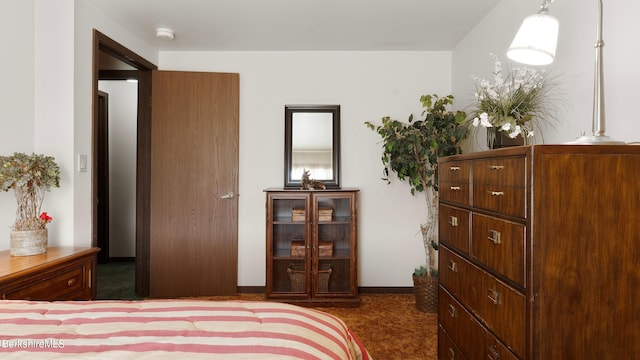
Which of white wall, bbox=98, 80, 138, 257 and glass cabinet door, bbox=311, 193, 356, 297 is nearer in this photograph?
glass cabinet door, bbox=311, 193, 356, 297

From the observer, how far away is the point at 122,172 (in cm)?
452

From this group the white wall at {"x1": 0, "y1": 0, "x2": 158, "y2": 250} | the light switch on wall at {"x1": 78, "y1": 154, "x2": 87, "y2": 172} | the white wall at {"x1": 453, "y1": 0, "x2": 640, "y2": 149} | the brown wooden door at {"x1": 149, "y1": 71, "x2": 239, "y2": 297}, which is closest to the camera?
the white wall at {"x1": 453, "y1": 0, "x2": 640, "y2": 149}

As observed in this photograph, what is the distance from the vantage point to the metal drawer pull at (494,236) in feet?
4.31

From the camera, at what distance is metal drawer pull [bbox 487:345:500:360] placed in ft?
4.38

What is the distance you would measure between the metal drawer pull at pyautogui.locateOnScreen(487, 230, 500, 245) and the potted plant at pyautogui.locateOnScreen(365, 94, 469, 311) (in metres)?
1.57

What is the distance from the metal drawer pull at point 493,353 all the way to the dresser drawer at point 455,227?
401 mm

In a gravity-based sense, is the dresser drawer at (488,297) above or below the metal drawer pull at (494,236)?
below

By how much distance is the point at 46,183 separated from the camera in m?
2.04

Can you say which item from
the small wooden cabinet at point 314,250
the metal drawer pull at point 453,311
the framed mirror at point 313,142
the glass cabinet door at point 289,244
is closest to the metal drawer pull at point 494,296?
the metal drawer pull at point 453,311

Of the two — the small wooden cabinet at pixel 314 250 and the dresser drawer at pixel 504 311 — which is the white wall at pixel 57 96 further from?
the dresser drawer at pixel 504 311

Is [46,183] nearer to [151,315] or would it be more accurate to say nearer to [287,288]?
[151,315]

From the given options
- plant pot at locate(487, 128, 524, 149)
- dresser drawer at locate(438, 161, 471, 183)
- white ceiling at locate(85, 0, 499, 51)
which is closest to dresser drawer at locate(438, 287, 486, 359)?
dresser drawer at locate(438, 161, 471, 183)

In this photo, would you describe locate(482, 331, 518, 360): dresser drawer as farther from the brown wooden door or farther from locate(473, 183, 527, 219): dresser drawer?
the brown wooden door

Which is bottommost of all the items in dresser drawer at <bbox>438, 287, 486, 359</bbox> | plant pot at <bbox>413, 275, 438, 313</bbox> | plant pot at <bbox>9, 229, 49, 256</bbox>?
plant pot at <bbox>413, 275, 438, 313</bbox>
